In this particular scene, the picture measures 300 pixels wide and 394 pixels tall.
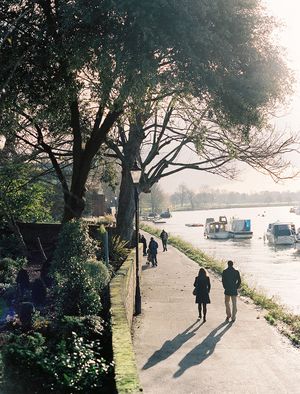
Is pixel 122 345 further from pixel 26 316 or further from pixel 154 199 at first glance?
pixel 154 199

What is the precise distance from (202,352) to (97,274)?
3090 millimetres

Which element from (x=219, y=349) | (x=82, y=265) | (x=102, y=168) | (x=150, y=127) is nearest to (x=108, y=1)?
(x=82, y=265)

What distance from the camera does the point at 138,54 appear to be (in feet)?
40.4

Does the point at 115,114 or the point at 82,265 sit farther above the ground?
the point at 115,114

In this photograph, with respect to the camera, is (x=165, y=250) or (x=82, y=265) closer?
(x=82, y=265)

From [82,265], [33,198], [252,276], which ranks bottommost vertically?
[252,276]

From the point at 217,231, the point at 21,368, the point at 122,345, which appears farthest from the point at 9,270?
the point at 217,231

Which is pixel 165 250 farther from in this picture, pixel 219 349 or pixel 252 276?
pixel 219 349

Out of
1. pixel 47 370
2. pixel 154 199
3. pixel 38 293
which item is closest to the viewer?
pixel 47 370

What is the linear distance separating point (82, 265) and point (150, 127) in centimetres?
1436

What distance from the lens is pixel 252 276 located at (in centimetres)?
3042

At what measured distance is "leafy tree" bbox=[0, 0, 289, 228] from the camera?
1216 cm

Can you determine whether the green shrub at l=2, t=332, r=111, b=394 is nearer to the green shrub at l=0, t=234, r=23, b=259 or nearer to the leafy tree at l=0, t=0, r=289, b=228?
the leafy tree at l=0, t=0, r=289, b=228

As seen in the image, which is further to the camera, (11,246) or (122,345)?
(11,246)
